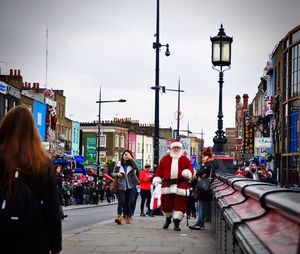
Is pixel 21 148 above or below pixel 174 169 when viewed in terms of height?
above

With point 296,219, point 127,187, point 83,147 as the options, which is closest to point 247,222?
point 296,219

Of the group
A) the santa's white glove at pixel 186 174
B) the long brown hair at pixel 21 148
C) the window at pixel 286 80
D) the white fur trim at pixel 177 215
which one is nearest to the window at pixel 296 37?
the window at pixel 286 80

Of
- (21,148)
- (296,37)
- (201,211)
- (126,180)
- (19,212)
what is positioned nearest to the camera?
(19,212)

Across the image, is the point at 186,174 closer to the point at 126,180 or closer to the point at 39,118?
the point at 126,180

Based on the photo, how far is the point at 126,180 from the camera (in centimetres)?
1467

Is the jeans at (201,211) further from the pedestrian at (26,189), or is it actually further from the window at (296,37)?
the window at (296,37)

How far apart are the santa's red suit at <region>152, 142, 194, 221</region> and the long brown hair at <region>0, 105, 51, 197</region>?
27.4 ft

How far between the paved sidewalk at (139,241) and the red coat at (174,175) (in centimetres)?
84

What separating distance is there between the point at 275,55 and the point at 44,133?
24.4 m

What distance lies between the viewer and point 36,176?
409 centimetres

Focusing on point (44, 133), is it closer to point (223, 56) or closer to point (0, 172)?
point (223, 56)

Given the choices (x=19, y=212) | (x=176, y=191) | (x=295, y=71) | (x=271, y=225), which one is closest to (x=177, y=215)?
(x=176, y=191)

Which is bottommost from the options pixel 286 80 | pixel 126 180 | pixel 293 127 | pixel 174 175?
pixel 126 180

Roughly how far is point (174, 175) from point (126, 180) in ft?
7.57
